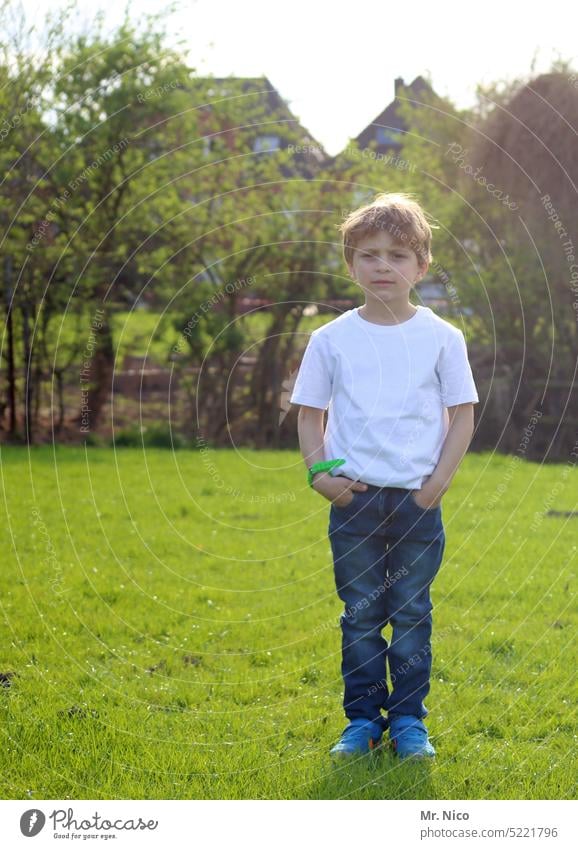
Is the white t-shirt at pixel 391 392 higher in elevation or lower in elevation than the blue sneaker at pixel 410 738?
higher

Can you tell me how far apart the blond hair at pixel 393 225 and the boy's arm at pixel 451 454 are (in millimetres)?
614

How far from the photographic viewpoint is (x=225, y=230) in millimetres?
13242

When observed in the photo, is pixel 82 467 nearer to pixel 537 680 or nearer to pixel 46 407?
pixel 46 407

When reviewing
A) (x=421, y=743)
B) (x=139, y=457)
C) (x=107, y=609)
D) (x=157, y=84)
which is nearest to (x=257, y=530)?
(x=107, y=609)

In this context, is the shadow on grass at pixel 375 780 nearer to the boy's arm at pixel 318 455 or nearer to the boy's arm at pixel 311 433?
the boy's arm at pixel 318 455

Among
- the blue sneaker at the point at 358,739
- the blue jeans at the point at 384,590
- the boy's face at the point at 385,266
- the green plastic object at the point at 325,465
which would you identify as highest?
the boy's face at the point at 385,266

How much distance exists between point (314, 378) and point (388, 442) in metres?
0.38

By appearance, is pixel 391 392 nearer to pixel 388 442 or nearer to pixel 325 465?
pixel 388 442

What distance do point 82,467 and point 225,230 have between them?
151 inches

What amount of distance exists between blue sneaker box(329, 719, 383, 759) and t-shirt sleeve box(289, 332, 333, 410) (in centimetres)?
122

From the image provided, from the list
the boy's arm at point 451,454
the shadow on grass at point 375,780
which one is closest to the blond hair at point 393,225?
the boy's arm at point 451,454

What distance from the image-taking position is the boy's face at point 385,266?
402 centimetres

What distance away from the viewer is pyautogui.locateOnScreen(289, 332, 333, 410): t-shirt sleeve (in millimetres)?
4109
